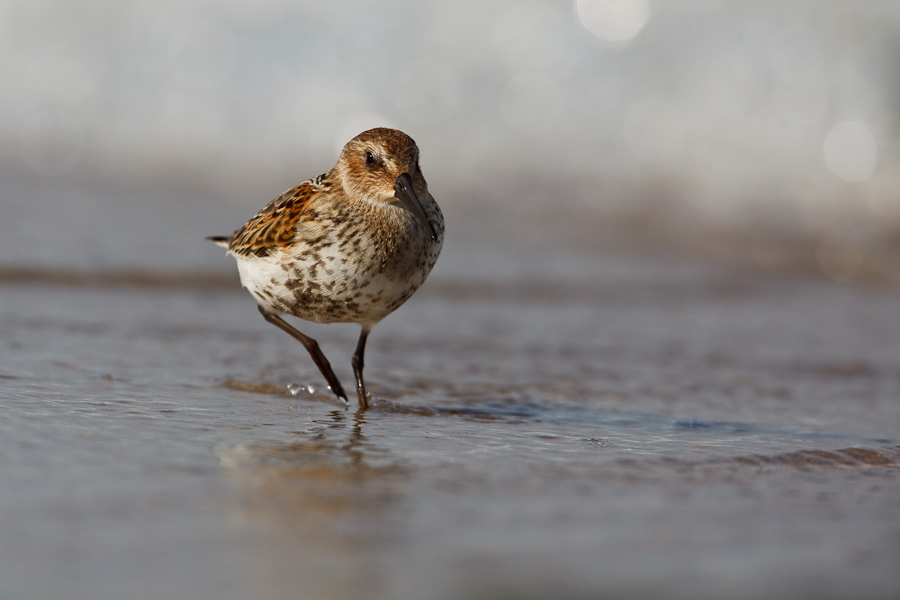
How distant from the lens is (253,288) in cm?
501

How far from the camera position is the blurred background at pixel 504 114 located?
9875 millimetres

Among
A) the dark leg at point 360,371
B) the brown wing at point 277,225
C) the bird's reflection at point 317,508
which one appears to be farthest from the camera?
the dark leg at point 360,371

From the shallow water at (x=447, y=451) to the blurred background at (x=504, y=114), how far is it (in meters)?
2.48

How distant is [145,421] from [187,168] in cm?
767

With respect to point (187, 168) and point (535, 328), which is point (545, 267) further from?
point (187, 168)

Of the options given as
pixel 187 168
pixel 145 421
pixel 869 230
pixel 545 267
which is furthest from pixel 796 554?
pixel 187 168

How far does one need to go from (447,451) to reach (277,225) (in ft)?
4.69

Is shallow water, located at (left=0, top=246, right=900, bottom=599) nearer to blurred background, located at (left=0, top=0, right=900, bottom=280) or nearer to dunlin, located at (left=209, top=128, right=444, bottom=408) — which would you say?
dunlin, located at (left=209, top=128, right=444, bottom=408)

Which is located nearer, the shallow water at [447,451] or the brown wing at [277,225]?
the shallow water at [447,451]

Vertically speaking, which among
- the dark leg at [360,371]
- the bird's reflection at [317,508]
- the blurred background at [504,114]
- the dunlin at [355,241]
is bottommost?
the bird's reflection at [317,508]

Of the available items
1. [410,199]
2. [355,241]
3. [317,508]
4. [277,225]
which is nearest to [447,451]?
[317,508]

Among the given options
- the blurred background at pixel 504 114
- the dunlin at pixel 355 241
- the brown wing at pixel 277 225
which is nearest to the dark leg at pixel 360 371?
the dunlin at pixel 355 241

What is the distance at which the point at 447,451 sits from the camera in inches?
156

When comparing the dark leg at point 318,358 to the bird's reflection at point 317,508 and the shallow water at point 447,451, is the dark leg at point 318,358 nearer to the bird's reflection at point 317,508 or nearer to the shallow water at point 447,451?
the shallow water at point 447,451
